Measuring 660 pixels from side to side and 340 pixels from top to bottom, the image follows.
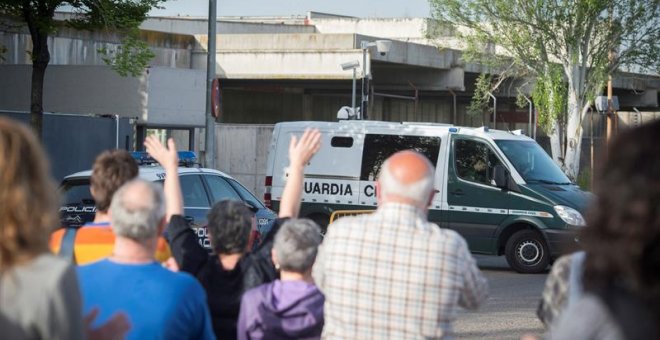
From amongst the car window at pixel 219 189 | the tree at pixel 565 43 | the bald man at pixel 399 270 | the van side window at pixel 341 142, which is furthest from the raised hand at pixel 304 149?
the tree at pixel 565 43

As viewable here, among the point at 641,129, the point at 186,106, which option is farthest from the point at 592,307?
the point at 186,106

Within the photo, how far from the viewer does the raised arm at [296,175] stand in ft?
19.1

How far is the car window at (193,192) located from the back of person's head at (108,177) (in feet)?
28.8

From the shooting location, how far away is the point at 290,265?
510 cm

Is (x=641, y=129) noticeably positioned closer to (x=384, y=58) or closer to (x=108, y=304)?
(x=108, y=304)

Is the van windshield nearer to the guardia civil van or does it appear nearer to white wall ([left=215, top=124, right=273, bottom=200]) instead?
the guardia civil van

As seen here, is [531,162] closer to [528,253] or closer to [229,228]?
[528,253]

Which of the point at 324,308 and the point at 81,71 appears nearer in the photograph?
the point at 324,308

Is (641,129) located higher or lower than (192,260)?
higher

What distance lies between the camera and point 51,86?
27.2 m

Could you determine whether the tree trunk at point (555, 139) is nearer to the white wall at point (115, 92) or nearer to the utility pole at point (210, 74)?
the white wall at point (115, 92)

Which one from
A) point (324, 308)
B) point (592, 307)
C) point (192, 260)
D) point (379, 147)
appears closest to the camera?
point (592, 307)

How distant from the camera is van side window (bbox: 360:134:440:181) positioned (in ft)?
60.4

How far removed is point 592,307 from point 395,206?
1.73m
